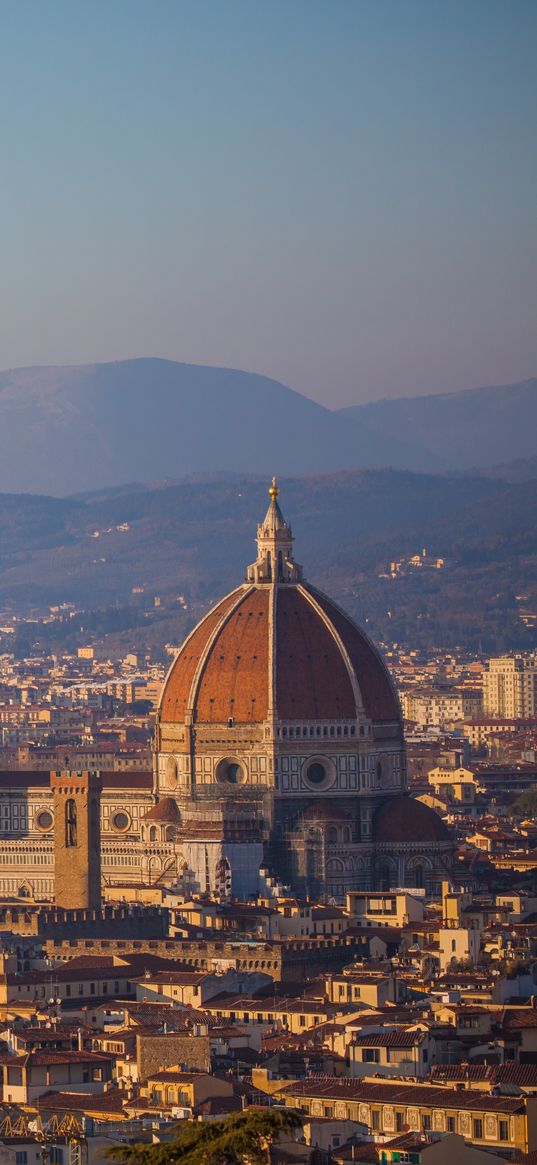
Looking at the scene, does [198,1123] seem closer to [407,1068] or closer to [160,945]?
[407,1068]

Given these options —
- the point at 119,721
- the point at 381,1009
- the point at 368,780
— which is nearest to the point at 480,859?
the point at 368,780

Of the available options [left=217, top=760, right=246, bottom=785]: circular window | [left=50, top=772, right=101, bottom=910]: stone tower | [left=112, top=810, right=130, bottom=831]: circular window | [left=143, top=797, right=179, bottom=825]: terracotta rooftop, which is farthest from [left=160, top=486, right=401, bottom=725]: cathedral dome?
[left=50, top=772, right=101, bottom=910]: stone tower

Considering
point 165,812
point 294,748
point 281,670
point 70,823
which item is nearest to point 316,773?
point 294,748

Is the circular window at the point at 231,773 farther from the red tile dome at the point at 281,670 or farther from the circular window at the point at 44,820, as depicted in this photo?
the circular window at the point at 44,820

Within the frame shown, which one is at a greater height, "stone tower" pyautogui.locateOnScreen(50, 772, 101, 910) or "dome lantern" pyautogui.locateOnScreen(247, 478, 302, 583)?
"dome lantern" pyautogui.locateOnScreen(247, 478, 302, 583)

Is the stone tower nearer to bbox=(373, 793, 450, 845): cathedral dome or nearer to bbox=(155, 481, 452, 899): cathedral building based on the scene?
bbox=(155, 481, 452, 899): cathedral building

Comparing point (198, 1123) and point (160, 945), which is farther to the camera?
point (160, 945)

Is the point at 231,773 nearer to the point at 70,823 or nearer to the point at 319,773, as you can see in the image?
the point at 319,773
